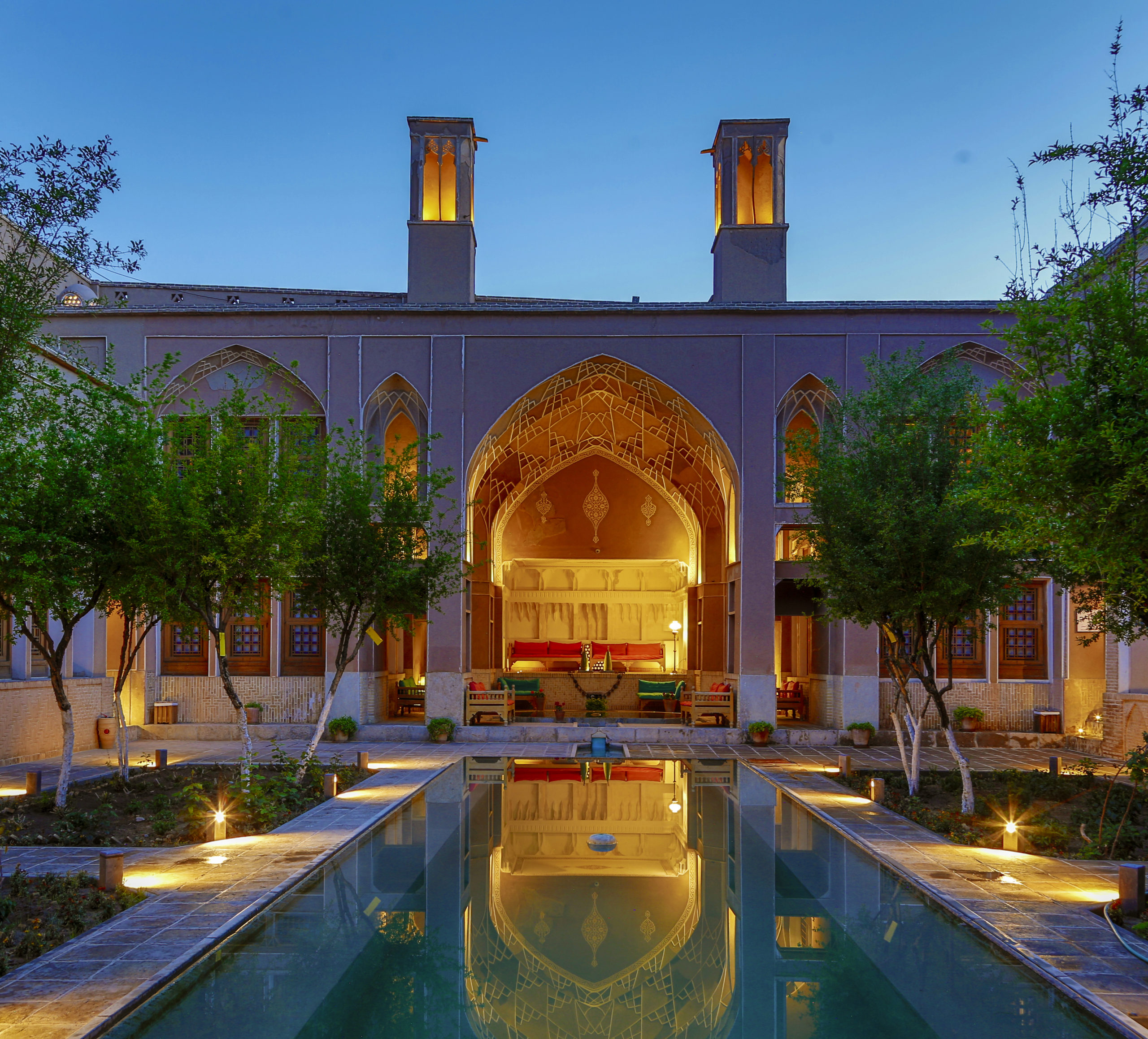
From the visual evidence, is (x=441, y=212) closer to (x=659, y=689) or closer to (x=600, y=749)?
(x=659, y=689)

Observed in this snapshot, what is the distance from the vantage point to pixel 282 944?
650 cm

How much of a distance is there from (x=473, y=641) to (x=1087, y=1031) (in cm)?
1930

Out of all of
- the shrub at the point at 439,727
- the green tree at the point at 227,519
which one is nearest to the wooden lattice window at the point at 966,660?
the shrub at the point at 439,727

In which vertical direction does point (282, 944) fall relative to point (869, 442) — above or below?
below

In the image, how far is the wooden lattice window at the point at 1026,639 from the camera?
19359 millimetres

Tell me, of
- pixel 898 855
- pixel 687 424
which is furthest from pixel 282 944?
pixel 687 424

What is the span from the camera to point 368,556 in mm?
12859

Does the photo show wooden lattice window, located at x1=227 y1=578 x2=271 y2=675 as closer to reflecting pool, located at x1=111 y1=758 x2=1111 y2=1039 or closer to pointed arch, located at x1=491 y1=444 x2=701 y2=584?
pointed arch, located at x1=491 y1=444 x2=701 y2=584

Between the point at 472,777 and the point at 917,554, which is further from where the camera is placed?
the point at 472,777

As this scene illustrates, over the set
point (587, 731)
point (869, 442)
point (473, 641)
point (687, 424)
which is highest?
point (687, 424)

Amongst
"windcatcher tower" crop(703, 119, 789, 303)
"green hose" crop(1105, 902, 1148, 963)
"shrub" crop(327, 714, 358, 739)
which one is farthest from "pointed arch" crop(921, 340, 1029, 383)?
"green hose" crop(1105, 902, 1148, 963)

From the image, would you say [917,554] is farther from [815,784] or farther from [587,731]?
[587,731]

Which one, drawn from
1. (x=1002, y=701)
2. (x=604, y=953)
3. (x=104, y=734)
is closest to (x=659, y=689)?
(x=1002, y=701)

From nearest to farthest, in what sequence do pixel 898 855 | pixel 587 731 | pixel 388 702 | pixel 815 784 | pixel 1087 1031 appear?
pixel 1087 1031 < pixel 898 855 < pixel 815 784 < pixel 587 731 < pixel 388 702
